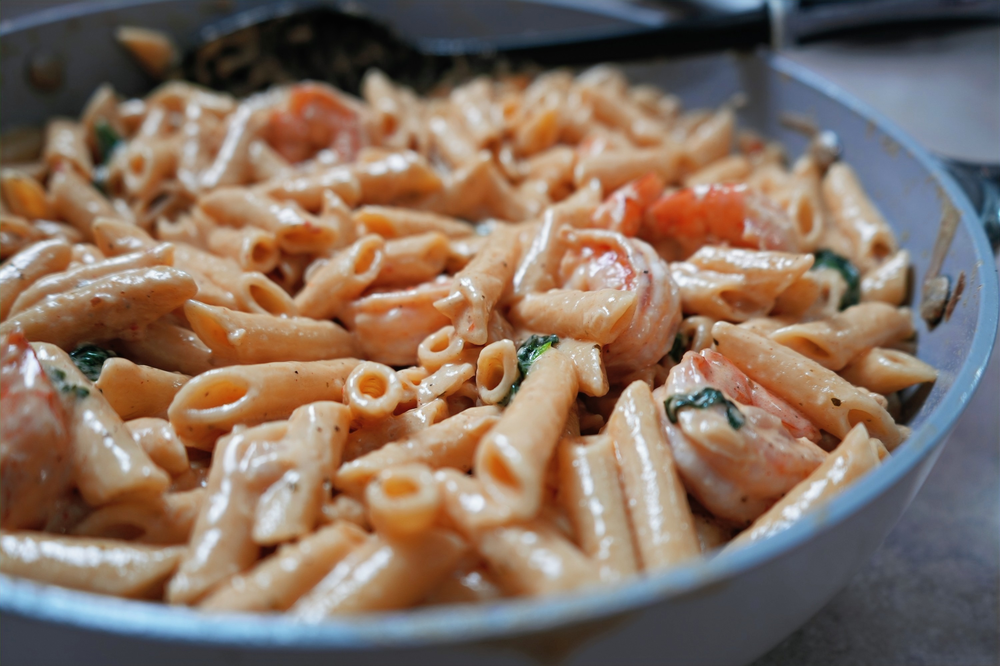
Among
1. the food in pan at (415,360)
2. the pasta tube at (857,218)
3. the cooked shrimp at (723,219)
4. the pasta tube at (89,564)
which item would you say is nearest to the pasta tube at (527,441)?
the food in pan at (415,360)

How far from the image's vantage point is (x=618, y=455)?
154 cm

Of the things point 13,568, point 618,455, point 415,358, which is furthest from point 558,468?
point 13,568

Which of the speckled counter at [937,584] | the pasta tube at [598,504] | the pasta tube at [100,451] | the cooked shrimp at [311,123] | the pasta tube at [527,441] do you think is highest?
the cooked shrimp at [311,123]

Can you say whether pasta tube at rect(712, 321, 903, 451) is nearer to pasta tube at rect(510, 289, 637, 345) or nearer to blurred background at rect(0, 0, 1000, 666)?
pasta tube at rect(510, 289, 637, 345)

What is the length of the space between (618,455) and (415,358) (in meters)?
0.65

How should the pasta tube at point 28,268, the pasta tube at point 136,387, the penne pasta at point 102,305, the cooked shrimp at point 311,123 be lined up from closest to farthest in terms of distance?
the pasta tube at point 136,387, the penne pasta at point 102,305, the pasta tube at point 28,268, the cooked shrimp at point 311,123

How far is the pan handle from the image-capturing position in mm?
2070

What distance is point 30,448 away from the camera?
142 centimetres

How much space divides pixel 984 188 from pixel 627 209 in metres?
1.00

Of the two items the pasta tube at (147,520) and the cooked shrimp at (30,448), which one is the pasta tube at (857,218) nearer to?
the pasta tube at (147,520)

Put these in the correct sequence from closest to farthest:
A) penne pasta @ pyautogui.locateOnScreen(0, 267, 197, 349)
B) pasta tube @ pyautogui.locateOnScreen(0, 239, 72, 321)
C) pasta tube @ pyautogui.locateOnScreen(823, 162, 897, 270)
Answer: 1. penne pasta @ pyautogui.locateOnScreen(0, 267, 197, 349)
2. pasta tube @ pyautogui.locateOnScreen(0, 239, 72, 321)
3. pasta tube @ pyautogui.locateOnScreen(823, 162, 897, 270)

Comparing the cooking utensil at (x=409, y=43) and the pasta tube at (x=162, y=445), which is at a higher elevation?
the cooking utensil at (x=409, y=43)

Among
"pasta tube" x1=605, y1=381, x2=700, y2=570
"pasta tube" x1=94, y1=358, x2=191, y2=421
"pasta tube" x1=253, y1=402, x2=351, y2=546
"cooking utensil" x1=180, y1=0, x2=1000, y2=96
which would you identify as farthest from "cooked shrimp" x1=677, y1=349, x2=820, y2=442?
"cooking utensil" x1=180, y1=0, x2=1000, y2=96

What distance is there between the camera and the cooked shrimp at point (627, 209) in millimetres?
2166
